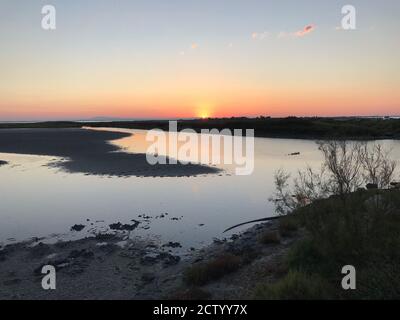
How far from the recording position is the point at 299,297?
22.4ft

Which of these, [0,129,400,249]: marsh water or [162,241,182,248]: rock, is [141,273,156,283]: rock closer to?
[162,241,182,248]: rock

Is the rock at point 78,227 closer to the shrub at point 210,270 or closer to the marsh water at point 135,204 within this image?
the marsh water at point 135,204

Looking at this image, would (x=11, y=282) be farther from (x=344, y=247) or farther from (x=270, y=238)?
(x=344, y=247)

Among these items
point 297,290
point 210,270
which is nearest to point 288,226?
point 210,270

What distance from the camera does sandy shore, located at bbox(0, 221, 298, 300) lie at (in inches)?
345

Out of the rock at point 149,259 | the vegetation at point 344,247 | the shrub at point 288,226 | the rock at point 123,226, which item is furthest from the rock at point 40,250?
the shrub at point 288,226

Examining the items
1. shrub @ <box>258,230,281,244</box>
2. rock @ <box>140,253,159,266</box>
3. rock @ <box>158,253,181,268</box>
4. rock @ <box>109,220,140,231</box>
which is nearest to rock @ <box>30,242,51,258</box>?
rock @ <box>109,220,140,231</box>

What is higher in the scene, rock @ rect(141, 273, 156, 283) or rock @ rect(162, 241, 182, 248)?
rock @ rect(162, 241, 182, 248)

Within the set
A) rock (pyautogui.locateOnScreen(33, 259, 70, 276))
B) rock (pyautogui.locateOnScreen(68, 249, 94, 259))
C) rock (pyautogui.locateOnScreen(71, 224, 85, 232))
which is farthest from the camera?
rock (pyautogui.locateOnScreen(71, 224, 85, 232))

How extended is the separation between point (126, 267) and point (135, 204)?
694cm

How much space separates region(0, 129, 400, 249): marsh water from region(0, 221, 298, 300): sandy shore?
3.00 feet

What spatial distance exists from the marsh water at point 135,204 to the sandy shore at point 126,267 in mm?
915

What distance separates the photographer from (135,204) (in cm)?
1723
